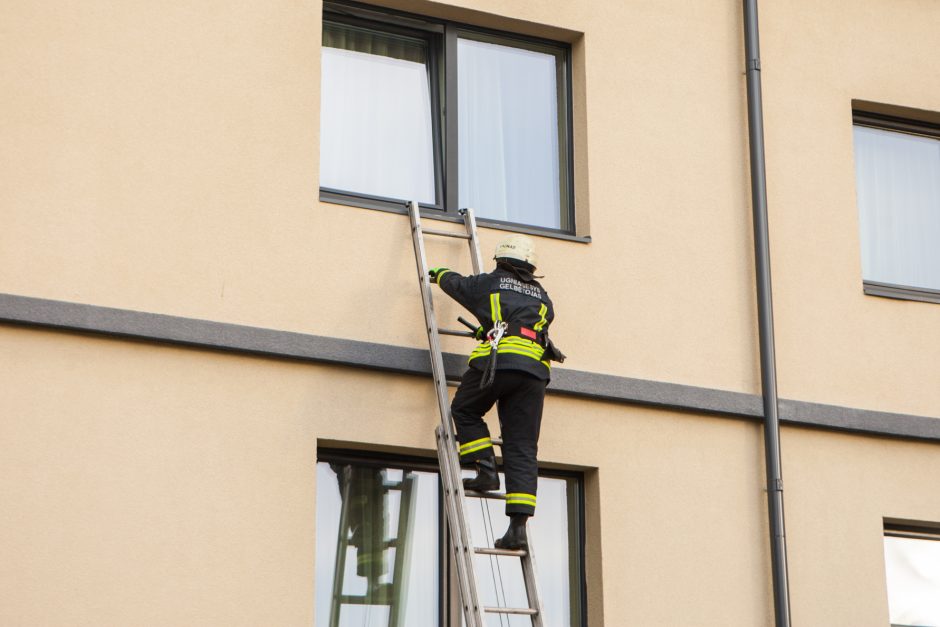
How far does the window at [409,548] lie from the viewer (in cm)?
805

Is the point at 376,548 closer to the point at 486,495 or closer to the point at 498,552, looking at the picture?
the point at 486,495

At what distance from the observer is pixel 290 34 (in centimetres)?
853

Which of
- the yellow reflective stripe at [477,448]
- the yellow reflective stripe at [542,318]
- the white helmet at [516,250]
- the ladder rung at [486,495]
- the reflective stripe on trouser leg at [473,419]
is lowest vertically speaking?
the ladder rung at [486,495]

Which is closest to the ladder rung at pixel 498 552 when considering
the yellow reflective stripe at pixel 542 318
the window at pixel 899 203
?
the yellow reflective stripe at pixel 542 318

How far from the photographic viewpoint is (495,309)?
7.90 metres

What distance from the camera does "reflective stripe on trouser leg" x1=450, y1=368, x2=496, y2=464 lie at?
25.7ft

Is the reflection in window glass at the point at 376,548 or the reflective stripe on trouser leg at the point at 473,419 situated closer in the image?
the reflective stripe on trouser leg at the point at 473,419

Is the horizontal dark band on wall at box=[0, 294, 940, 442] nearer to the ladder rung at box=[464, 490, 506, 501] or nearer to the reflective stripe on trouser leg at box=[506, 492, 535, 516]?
the ladder rung at box=[464, 490, 506, 501]

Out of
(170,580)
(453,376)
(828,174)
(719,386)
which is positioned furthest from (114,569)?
(828,174)

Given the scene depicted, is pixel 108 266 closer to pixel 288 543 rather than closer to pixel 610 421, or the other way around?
pixel 288 543

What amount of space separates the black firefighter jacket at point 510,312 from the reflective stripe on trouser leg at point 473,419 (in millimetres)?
127

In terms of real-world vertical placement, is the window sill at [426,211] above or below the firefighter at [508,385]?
above

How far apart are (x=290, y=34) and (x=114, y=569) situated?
3.16 meters

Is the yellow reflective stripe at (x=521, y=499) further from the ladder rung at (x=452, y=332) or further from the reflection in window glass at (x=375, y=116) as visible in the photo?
the reflection in window glass at (x=375, y=116)
